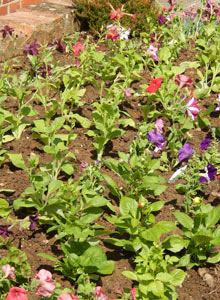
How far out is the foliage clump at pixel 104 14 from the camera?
5867mm

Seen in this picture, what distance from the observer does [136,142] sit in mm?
3326

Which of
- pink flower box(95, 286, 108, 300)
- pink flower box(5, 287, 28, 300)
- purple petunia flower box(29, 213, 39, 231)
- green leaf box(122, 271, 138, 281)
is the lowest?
green leaf box(122, 271, 138, 281)

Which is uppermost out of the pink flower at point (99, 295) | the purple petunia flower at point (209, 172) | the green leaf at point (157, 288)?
the purple petunia flower at point (209, 172)

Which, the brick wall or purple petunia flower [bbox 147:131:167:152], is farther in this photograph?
the brick wall

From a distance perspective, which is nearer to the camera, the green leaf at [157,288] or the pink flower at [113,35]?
the green leaf at [157,288]

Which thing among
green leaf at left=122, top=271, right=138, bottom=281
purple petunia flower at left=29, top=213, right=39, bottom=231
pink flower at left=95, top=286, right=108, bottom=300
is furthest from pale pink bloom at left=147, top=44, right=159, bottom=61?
pink flower at left=95, top=286, right=108, bottom=300

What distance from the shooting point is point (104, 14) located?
585cm

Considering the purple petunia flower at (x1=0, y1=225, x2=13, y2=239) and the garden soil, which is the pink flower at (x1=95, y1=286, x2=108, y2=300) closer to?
the garden soil

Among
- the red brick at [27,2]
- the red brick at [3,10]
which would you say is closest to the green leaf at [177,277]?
the red brick at [3,10]

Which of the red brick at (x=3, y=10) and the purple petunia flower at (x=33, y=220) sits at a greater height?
the red brick at (x=3, y=10)

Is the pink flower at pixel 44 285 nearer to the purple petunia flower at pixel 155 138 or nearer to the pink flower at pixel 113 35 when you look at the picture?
the purple petunia flower at pixel 155 138

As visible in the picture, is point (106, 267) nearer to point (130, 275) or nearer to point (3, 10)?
point (130, 275)

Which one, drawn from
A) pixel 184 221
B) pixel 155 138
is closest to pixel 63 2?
pixel 155 138

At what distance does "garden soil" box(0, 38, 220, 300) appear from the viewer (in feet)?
8.84
